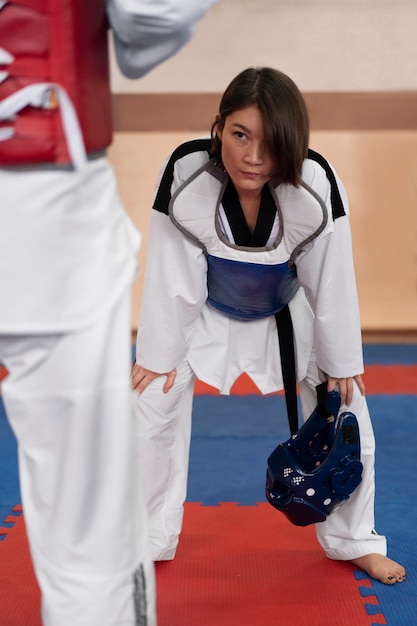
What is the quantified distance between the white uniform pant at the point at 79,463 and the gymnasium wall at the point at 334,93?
4.15 metres

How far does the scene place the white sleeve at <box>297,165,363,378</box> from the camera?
86.5 inches

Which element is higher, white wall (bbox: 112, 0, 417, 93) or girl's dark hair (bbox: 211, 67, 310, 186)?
girl's dark hair (bbox: 211, 67, 310, 186)

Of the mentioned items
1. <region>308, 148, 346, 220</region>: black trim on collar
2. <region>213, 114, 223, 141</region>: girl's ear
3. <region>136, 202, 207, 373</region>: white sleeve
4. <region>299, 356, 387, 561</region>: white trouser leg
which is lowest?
<region>299, 356, 387, 561</region>: white trouser leg

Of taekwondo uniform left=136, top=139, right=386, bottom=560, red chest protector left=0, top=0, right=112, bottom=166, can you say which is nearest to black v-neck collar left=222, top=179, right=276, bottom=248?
taekwondo uniform left=136, top=139, right=386, bottom=560

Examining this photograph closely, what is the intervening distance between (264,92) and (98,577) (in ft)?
4.14

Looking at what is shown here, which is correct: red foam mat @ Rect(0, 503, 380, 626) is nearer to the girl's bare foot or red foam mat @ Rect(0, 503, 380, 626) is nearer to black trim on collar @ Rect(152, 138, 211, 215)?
the girl's bare foot

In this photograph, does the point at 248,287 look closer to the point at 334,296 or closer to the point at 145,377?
the point at 334,296

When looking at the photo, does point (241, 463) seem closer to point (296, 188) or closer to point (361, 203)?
point (296, 188)

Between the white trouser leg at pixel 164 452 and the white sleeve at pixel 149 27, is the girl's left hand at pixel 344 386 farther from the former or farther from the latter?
the white sleeve at pixel 149 27

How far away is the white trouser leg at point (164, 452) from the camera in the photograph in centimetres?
234

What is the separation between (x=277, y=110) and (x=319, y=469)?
1.04 metres

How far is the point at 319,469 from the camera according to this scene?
227 cm

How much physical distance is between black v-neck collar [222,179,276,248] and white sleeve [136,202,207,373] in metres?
0.13

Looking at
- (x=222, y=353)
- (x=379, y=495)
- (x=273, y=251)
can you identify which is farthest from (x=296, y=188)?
(x=379, y=495)
